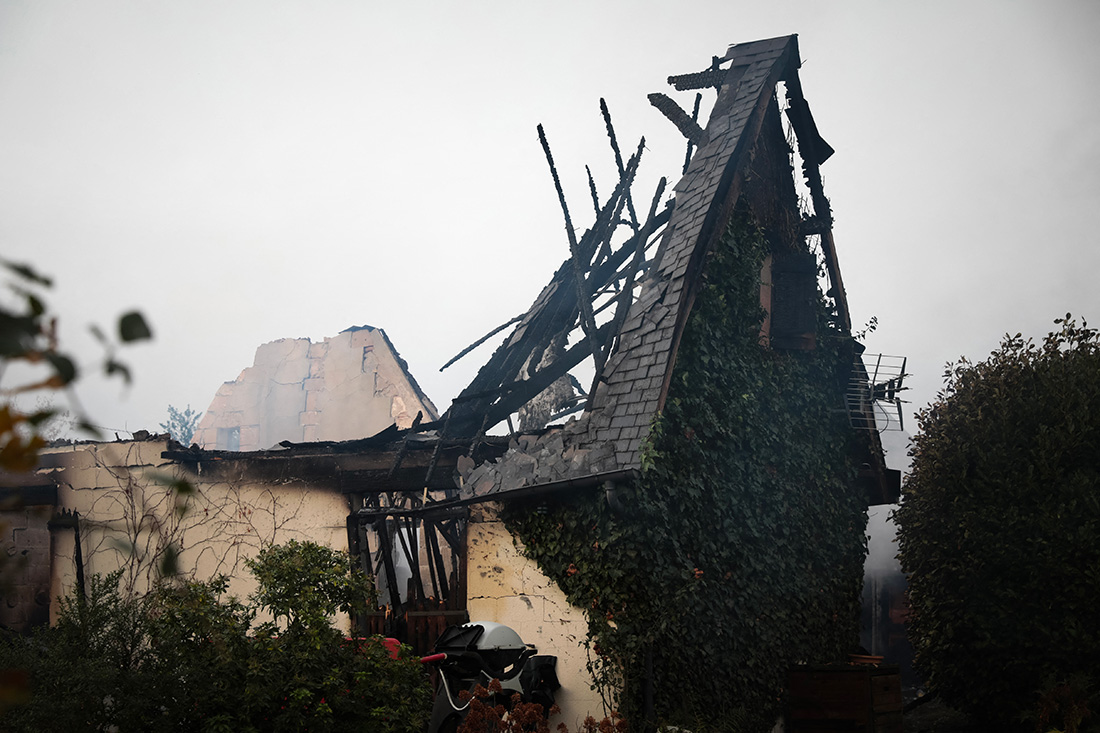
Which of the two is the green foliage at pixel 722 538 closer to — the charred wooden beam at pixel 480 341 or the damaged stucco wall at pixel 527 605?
the damaged stucco wall at pixel 527 605

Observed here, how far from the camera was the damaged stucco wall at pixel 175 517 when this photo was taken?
9406mm

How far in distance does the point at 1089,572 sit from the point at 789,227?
216 inches

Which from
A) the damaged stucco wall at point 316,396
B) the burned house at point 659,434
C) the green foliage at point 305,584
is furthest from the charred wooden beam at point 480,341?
the damaged stucco wall at point 316,396

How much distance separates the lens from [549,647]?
7383 mm

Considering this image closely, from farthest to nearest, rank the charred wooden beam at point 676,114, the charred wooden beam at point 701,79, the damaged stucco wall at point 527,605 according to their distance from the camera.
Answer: the charred wooden beam at point 701,79 → the charred wooden beam at point 676,114 → the damaged stucco wall at point 527,605

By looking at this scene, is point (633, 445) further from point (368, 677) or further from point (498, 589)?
point (368, 677)

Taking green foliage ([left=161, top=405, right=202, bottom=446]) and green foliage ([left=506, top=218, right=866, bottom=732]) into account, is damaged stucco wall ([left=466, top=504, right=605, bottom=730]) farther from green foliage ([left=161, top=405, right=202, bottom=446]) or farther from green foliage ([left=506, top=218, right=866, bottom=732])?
green foliage ([left=161, top=405, right=202, bottom=446])

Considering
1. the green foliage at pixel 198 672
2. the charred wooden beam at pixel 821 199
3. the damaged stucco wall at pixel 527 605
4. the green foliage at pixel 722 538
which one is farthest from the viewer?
the charred wooden beam at pixel 821 199

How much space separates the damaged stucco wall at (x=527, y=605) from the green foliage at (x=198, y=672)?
219cm

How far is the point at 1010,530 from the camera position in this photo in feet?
30.9

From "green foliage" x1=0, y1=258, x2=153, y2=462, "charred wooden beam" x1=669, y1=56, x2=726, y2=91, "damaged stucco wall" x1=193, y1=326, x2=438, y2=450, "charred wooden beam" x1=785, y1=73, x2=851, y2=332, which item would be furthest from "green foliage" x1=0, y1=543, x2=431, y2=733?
"damaged stucco wall" x1=193, y1=326, x2=438, y2=450

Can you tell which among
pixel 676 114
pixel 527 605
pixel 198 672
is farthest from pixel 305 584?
pixel 676 114

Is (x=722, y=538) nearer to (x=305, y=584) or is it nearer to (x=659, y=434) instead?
(x=659, y=434)

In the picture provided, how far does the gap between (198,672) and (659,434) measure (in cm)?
407
